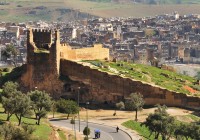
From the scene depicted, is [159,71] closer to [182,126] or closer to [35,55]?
[35,55]

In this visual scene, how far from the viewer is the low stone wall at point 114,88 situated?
185 feet

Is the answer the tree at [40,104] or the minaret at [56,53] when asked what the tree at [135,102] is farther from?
the tree at [40,104]

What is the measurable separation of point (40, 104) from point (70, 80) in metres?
13.2

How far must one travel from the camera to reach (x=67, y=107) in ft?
167

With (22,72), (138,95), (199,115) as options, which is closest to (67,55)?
(22,72)

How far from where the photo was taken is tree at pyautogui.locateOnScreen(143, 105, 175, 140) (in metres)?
45.9

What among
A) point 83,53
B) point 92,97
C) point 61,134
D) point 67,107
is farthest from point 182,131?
point 83,53

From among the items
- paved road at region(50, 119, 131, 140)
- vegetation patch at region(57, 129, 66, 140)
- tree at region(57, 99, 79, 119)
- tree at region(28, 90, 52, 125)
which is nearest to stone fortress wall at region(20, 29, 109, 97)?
tree at region(57, 99, 79, 119)

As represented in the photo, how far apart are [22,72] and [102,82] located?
8535 mm

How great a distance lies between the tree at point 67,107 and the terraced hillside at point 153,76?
24.9 feet

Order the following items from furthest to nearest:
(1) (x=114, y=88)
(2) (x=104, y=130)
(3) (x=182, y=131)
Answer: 1. (1) (x=114, y=88)
2. (2) (x=104, y=130)
3. (3) (x=182, y=131)

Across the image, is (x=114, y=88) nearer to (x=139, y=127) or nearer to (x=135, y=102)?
(x=135, y=102)

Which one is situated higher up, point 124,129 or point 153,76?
point 153,76

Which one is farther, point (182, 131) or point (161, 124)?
point (182, 131)
